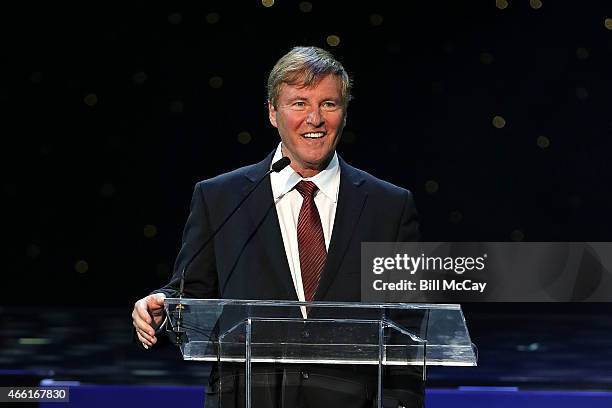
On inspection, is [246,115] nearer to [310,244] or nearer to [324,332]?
[310,244]

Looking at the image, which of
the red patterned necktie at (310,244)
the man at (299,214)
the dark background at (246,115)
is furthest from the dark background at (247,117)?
the red patterned necktie at (310,244)

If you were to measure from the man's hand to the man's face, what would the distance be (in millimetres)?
536

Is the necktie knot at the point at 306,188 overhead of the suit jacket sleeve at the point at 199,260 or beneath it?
overhead

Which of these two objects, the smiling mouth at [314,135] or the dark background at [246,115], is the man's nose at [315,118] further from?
the dark background at [246,115]

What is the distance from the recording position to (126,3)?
4125mm

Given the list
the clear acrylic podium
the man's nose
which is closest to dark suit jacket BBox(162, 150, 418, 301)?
the man's nose

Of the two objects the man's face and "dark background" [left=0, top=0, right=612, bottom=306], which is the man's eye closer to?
the man's face

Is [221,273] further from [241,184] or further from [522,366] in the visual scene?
[522,366]

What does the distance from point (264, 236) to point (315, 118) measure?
0.89 feet

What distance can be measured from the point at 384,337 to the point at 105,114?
7.70 feet

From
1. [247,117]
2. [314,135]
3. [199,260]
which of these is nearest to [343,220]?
[314,135]

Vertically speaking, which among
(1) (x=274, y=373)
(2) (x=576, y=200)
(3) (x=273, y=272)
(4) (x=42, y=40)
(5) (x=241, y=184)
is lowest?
(1) (x=274, y=373)

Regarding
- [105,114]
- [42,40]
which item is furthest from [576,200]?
[42,40]

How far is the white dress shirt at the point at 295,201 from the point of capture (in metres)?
2.42
